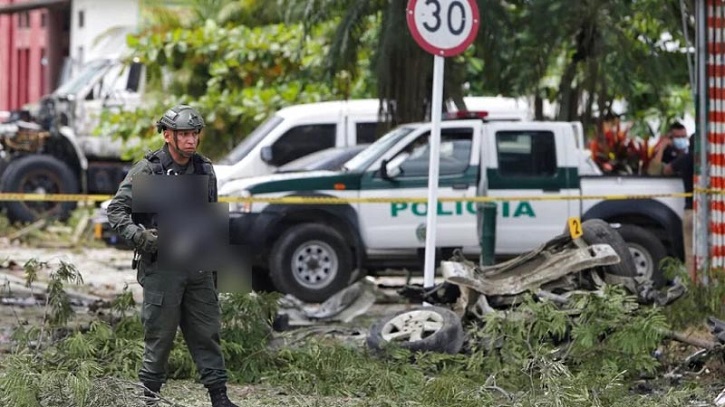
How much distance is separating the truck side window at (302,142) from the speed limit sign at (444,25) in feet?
16.7

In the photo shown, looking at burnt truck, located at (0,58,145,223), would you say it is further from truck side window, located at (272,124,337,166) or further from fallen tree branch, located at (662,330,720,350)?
fallen tree branch, located at (662,330,720,350)

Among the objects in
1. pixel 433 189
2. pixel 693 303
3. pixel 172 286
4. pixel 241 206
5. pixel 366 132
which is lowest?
pixel 693 303

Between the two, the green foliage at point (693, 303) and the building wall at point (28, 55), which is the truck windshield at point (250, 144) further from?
the building wall at point (28, 55)

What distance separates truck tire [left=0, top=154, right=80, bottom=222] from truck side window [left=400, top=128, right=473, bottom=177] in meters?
8.60

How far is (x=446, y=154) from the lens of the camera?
14445 millimetres

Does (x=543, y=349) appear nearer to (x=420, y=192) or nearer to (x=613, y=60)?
(x=420, y=192)

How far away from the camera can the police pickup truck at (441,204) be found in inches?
557

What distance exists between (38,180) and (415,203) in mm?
9214

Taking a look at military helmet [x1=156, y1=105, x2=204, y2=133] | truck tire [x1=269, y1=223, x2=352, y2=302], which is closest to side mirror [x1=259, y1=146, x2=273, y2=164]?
truck tire [x1=269, y1=223, x2=352, y2=302]

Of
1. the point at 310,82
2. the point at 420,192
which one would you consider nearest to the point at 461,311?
the point at 420,192

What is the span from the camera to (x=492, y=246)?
13.5 meters

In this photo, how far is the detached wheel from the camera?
9750 mm

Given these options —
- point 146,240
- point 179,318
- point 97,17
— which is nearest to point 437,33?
point 179,318

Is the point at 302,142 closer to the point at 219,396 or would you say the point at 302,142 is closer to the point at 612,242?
the point at 612,242
